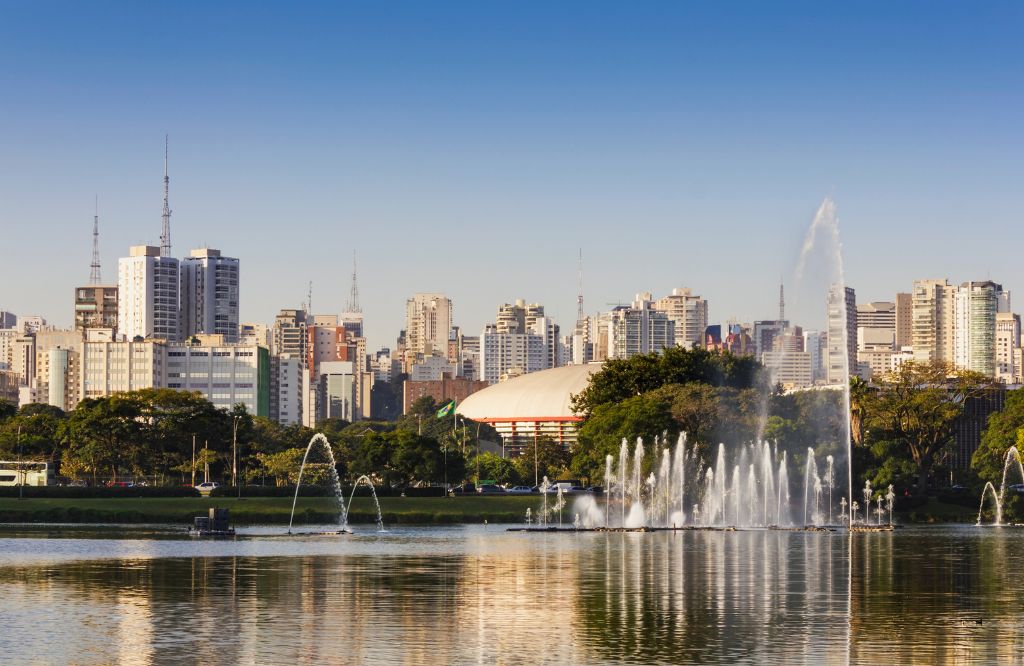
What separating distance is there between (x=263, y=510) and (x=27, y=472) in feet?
128

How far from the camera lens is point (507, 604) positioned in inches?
1531

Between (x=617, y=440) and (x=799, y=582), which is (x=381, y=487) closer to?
(x=617, y=440)

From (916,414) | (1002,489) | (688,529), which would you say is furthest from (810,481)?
(916,414)

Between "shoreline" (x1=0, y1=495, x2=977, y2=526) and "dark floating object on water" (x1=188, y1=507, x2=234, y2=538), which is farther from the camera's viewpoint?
"shoreline" (x1=0, y1=495, x2=977, y2=526)

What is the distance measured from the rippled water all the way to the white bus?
212 feet

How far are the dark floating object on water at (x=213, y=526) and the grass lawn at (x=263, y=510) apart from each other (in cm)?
1517

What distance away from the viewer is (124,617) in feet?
117

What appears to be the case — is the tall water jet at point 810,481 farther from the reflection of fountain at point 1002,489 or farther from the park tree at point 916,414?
the park tree at point 916,414

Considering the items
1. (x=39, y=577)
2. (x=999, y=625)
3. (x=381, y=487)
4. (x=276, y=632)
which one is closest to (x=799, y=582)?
(x=999, y=625)

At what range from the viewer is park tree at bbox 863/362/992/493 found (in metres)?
123

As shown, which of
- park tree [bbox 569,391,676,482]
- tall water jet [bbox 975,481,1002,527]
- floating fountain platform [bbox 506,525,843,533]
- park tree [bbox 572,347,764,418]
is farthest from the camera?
park tree [bbox 572,347,764,418]

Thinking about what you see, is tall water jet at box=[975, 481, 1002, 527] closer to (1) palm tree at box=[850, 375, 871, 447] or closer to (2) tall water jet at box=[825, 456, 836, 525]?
(2) tall water jet at box=[825, 456, 836, 525]

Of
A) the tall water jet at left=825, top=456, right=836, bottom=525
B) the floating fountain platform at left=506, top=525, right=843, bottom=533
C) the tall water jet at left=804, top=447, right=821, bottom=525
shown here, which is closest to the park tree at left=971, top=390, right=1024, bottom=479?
the tall water jet at left=825, top=456, right=836, bottom=525

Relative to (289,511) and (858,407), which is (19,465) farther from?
(858,407)
